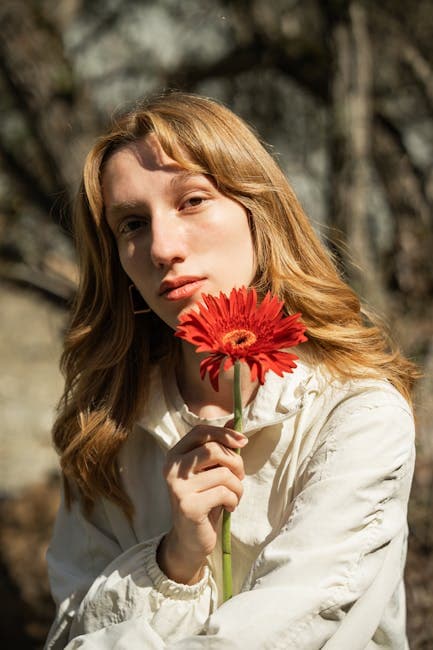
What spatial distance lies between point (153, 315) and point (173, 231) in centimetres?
47

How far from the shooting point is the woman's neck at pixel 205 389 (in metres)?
1.79

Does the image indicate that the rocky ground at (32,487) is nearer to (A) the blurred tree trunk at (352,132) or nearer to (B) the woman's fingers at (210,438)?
(A) the blurred tree trunk at (352,132)

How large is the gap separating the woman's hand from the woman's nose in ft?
1.17

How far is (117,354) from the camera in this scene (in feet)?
6.43

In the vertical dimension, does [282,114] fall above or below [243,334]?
above

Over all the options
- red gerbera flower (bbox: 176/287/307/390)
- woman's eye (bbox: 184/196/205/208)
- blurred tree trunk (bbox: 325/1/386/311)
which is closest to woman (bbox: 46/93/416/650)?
woman's eye (bbox: 184/196/205/208)

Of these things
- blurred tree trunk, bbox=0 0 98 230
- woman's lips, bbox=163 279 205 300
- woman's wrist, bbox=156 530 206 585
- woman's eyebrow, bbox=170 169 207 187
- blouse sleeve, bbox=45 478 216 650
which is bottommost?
blouse sleeve, bbox=45 478 216 650

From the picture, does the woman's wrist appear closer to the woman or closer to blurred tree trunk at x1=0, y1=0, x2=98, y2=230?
the woman

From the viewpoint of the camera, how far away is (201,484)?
146cm

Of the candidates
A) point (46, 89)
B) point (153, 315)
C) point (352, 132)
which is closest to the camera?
point (153, 315)

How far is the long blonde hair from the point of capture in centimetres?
173

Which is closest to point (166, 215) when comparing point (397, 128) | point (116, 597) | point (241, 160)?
point (241, 160)

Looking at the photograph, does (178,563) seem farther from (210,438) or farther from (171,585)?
(210,438)

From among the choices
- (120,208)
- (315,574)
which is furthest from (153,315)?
(315,574)
